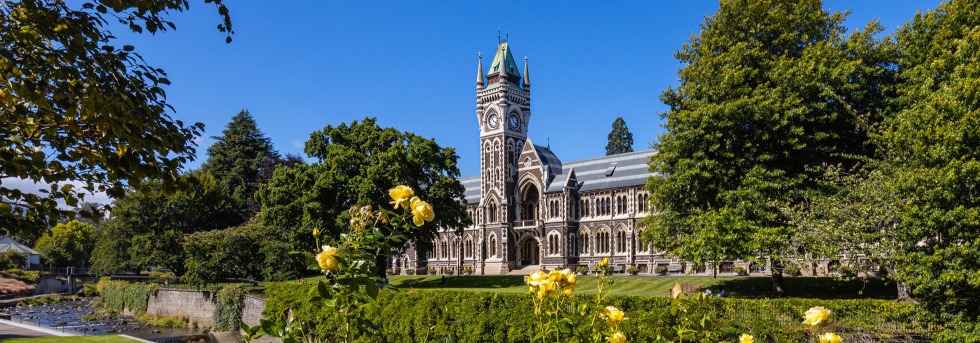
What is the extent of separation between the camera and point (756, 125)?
84.7 feet

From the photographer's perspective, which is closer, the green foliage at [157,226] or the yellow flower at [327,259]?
the yellow flower at [327,259]

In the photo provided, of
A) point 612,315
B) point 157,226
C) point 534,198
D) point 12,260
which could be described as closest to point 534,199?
point 534,198

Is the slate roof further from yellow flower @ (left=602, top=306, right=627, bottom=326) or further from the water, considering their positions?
yellow flower @ (left=602, top=306, right=627, bottom=326)

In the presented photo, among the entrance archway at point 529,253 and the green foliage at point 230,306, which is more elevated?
the entrance archway at point 529,253

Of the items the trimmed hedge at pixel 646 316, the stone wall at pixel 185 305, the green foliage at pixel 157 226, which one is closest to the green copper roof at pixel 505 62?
the green foliage at pixel 157 226

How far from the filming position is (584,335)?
541cm

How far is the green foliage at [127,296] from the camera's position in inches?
1709

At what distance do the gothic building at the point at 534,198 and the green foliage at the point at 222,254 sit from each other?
2006 centimetres

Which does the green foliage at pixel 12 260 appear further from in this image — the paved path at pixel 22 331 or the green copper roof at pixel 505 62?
the green copper roof at pixel 505 62

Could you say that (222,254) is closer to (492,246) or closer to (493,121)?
(492,246)

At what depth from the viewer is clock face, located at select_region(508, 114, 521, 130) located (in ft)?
206

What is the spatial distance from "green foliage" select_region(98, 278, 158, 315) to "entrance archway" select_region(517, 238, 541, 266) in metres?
30.4

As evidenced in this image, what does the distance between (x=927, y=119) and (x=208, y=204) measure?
167 ft

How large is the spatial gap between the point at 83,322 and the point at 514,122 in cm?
3720
